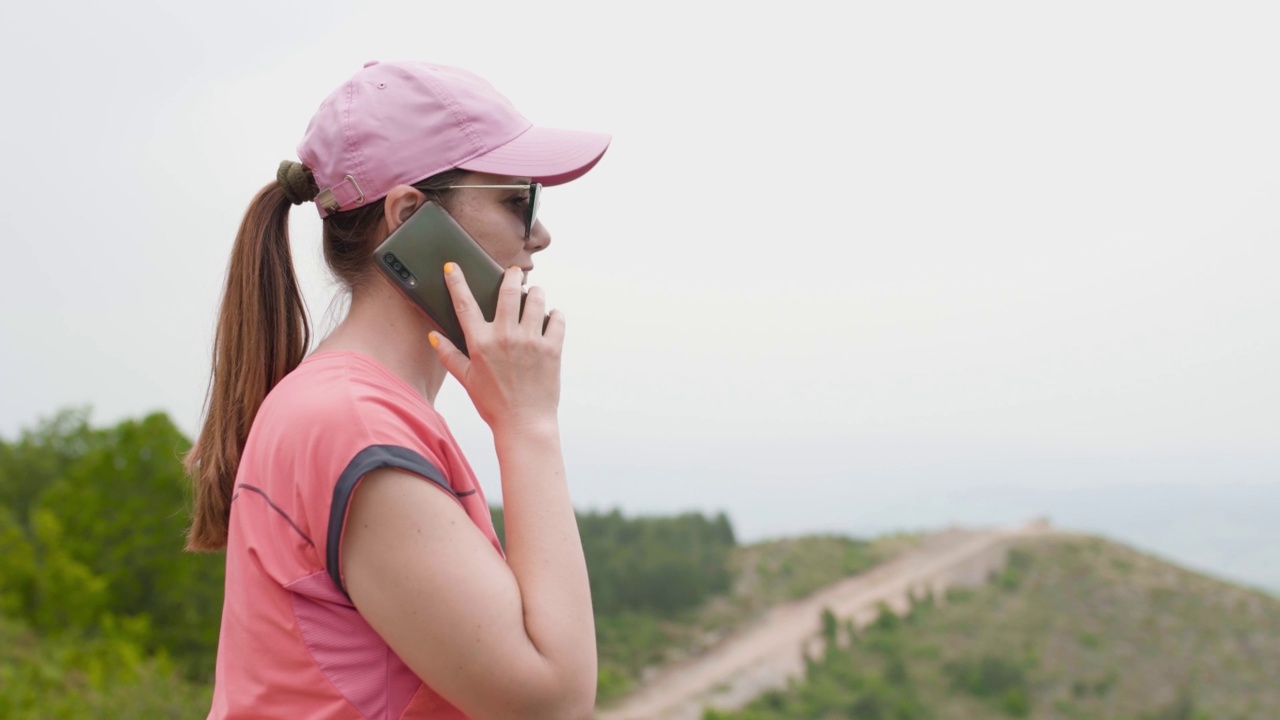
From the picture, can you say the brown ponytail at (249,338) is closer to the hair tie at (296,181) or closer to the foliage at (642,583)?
the hair tie at (296,181)

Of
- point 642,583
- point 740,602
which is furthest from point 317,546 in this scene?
point 740,602

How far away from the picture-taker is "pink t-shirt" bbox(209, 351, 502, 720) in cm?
172

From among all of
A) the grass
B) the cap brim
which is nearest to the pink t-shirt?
the cap brim

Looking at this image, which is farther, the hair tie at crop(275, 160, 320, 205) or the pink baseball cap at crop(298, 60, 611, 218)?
the hair tie at crop(275, 160, 320, 205)

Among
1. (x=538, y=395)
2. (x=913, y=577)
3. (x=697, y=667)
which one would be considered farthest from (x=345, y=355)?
(x=913, y=577)

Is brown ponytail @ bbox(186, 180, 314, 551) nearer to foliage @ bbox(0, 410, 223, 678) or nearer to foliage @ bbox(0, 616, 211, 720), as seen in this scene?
foliage @ bbox(0, 616, 211, 720)

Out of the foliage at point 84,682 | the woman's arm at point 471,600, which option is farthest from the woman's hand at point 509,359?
the foliage at point 84,682

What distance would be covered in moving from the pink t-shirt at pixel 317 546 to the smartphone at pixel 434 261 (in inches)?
8.2

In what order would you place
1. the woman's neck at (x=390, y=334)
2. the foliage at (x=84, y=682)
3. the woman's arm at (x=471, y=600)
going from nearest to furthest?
the woman's arm at (x=471, y=600) < the woman's neck at (x=390, y=334) < the foliage at (x=84, y=682)

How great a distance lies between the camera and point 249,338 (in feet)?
7.42

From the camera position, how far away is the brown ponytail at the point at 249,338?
2.26 metres

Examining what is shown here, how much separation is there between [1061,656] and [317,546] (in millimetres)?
43149

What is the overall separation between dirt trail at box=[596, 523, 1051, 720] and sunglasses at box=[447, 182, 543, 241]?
35983mm

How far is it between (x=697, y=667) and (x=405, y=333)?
40.4 meters
